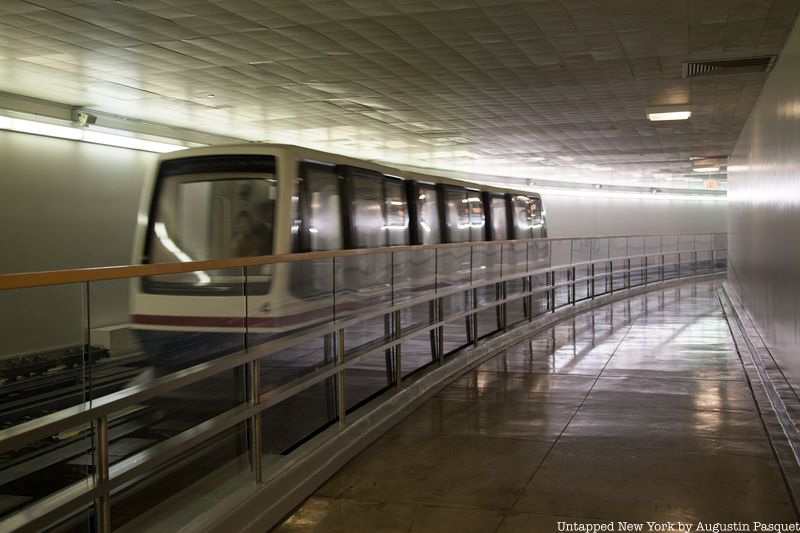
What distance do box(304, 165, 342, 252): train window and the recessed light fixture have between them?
698 cm

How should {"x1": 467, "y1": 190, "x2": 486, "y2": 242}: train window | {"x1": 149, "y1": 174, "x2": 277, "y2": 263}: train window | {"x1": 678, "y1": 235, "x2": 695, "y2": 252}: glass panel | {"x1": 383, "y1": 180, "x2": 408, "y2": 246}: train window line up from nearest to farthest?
{"x1": 149, "y1": 174, "x2": 277, "y2": 263}: train window → {"x1": 383, "y1": 180, "x2": 408, "y2": 246}: train window → {"x1": 467, "y1": 190, "x2": 486, "y2": 242}: train window → {"x1": 678, "y1": 235, "x2": 695, "y2": 252}: glass panel

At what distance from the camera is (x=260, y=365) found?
14.9 ft

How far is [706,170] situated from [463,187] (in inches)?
601

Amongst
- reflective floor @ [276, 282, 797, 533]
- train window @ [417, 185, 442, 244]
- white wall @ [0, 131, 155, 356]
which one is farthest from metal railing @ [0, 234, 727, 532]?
white wall @ [0, 131, 155, 356]

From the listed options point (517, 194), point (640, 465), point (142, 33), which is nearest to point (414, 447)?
point (640, 465)

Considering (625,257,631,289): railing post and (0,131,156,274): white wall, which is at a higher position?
(0,131,156,274): white wall

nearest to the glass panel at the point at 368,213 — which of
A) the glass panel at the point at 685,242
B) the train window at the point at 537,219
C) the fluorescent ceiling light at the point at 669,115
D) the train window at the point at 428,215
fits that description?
the train window at the point at 428,215

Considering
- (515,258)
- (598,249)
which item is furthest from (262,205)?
(598,249)

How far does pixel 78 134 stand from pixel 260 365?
10632 millimetres

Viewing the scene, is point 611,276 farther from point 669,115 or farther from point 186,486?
point 186,486

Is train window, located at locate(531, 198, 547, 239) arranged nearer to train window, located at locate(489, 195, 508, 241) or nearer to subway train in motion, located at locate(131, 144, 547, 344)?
train window, located at locate(489, 195, 508, 241)

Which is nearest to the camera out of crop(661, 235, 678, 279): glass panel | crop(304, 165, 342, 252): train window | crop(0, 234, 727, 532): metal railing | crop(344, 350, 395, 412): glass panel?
crop(0, 234, 727, 532): metal railing

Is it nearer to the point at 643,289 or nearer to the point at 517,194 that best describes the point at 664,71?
the point at 517,194

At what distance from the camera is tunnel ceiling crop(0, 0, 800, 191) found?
8156 millimetres
